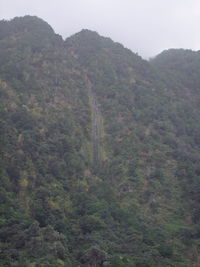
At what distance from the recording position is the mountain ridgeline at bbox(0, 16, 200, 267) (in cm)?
3253

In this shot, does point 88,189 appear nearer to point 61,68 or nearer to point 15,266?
point 15,266

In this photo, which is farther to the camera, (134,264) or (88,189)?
(88,189)

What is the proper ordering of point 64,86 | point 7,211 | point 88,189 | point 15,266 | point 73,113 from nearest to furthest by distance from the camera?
point 15,266
point 7,211
point 88,189
point 73,113
point 64,86

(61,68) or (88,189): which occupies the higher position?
(61,68)

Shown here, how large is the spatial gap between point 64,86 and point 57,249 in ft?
138

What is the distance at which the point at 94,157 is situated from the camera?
177ft

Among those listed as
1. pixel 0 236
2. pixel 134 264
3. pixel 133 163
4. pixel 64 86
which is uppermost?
pixel 64 86

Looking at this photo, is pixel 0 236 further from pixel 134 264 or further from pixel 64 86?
pixel 64 86

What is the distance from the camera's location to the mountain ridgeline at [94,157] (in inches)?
1281

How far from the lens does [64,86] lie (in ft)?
223

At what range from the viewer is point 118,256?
98.9 feet

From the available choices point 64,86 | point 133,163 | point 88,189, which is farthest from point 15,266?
point 64,86

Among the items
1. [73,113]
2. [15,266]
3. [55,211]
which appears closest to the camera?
[15,266]

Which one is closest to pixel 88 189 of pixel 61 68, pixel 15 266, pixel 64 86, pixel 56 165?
pixel 56 165
